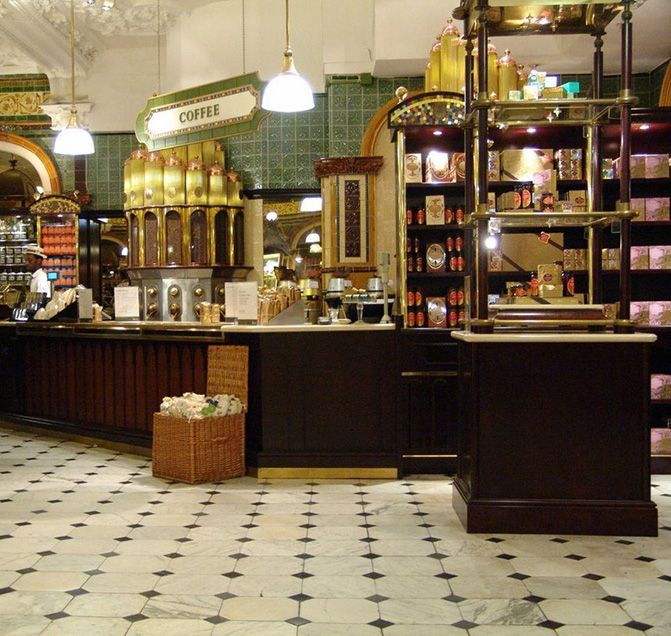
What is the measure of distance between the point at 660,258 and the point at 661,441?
1.43 meters

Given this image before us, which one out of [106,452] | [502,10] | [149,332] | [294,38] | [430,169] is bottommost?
[106,452]

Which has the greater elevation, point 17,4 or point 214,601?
point 17,4

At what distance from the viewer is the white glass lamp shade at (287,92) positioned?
18.8 ft

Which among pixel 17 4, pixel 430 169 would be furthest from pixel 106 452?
pixel 17 4

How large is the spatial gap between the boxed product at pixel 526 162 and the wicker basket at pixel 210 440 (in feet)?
8.38

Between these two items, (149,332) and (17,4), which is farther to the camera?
(17,4)

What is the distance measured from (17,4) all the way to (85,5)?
3.16 ft

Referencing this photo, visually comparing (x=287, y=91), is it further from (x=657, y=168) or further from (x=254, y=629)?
(x=254, y=629)

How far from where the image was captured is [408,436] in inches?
242

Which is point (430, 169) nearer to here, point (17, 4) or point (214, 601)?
point (214, 601)

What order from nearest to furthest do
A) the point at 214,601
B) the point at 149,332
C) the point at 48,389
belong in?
the point at 214,601 → the point at 149,332 → the point at 48,389

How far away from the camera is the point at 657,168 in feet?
21.7

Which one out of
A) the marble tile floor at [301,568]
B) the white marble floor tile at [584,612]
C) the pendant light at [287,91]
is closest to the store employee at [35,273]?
the marble tile floor at [301,568]

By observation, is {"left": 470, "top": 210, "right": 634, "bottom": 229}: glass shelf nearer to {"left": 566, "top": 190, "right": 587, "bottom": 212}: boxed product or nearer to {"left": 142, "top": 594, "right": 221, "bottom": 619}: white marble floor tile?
{"left": 566, "top": 190, "right": 587, "bottom": 212}: boxed product
